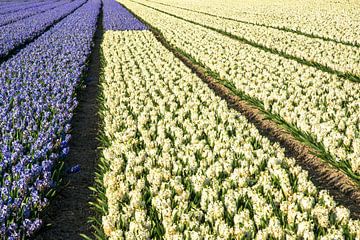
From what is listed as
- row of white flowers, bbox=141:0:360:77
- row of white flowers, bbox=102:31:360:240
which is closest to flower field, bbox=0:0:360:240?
row of white flowers, bbox=102:31:360:240

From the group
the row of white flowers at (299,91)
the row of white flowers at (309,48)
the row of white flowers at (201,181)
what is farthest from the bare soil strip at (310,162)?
the row of white flowers at (309,48)

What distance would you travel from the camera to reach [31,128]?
870 centimetres

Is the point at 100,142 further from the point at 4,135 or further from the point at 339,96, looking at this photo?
the point at 339,96

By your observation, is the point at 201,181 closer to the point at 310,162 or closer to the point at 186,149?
the point at 186,149

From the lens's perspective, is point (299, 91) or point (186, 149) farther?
point (299, 91)

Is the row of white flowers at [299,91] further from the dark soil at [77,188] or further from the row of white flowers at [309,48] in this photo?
the dark soil at [77,188]

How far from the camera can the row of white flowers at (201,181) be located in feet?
16.7

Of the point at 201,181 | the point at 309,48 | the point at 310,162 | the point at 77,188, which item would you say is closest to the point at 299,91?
the point at 310,162

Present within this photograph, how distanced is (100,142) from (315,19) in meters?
26.9

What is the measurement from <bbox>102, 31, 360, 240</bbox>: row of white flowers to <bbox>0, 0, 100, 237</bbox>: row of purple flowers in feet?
3.59

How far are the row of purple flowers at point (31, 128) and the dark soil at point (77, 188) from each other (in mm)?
301

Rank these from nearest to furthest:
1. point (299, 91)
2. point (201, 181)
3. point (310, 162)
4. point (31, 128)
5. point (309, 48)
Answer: point (201, 181) → point (310, 162) → point (31, 128) → point (299, 91) → point (309, 48)

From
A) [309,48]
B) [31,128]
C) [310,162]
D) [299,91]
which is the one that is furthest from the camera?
[309,48]

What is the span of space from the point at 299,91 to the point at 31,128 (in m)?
7.43
